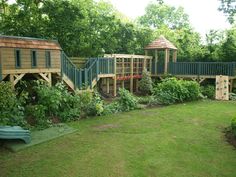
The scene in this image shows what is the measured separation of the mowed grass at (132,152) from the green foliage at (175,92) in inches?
129

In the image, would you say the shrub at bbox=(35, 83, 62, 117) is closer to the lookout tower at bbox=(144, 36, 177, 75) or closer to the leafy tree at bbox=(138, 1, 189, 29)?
the lookout tower at bbox=(144, 36, 177, 75)

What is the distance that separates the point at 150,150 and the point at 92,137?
1.70 m

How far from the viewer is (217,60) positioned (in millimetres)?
16359

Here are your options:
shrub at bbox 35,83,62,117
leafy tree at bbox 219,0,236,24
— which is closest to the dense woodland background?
leafy tree at bbox 219,0,236,24

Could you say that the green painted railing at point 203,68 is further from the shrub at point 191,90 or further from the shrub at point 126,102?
the shrub at point 126,102

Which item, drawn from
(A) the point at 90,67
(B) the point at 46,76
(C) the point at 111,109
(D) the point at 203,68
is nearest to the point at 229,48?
(D) the point at 203,68

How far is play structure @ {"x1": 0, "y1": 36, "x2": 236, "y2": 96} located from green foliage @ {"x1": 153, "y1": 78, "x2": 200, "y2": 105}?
7.74 ft

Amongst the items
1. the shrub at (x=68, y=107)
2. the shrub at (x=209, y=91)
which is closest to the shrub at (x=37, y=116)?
the shrub at (x=68, y=107)

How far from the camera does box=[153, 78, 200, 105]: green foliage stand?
12082mm

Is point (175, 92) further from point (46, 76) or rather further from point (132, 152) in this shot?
point (132, 152)

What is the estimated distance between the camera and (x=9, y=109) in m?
7.17

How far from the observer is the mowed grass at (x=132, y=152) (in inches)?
188

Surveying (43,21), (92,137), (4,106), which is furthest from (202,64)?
(4,106)

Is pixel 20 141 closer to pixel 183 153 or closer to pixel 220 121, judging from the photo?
pixel 183 153
